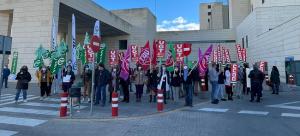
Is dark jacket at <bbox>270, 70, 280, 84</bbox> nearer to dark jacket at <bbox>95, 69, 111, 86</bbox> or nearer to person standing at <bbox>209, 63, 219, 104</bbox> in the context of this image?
person standing at <bbox>209, 63, 219, 104</bbox>

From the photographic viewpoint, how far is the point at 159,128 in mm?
7570

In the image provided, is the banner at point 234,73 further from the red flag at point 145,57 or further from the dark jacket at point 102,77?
the dark jacket at point 102,77

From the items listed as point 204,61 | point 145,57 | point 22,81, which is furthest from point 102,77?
point 204,61

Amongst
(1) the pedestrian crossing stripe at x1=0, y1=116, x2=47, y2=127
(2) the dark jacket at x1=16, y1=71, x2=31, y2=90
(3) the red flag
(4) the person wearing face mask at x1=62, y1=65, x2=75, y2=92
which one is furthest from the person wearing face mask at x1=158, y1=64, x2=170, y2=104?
(2) the dark jacket at x1=16, y1=71, x2=31, y2=90

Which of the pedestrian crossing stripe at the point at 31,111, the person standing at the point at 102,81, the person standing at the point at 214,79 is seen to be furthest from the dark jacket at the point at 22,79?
the person standing at the point at 214,79

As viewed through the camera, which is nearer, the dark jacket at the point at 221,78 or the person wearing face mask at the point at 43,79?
the person wearing face mask at the point at 43,79

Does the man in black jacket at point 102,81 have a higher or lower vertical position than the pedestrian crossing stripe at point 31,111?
higher

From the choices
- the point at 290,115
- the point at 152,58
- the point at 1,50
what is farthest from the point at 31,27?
the point at 290,115

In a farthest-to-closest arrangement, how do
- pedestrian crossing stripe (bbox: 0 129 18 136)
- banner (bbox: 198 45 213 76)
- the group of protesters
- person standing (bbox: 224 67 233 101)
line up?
1. banner (bbox: 198 45 213 76)
2. person standing (bbox: 224 67 233 101)
3. the group of protesters
4. pedestrian crossing stripe (bbox: 0 129 18 136)

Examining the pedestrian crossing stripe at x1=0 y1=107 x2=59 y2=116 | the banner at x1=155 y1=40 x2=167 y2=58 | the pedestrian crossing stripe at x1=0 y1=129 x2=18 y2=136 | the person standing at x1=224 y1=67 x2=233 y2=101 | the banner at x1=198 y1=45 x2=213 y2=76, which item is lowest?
the pedestrian crossing stripe at x1=0 y1=129 x2=18 y2=136

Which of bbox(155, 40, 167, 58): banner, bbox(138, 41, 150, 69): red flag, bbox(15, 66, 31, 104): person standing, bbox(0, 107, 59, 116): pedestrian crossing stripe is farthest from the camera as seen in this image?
bbox(155, 40, 167, 58): banner

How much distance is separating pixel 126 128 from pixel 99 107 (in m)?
4.10

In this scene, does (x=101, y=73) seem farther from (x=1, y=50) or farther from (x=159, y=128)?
(x=159, y=128)

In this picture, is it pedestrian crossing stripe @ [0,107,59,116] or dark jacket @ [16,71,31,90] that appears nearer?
pedestrian crossing stripe @ [0,107,59,116]
